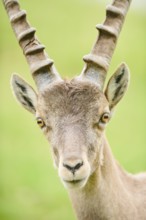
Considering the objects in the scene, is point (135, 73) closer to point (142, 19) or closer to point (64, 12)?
point (142, 19)

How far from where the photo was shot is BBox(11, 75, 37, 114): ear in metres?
10.3

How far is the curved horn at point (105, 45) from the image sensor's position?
10.1m

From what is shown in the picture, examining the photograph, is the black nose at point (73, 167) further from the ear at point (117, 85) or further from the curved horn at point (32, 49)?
the curved horn at point (32, 49)

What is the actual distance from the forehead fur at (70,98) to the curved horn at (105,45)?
0.68ft

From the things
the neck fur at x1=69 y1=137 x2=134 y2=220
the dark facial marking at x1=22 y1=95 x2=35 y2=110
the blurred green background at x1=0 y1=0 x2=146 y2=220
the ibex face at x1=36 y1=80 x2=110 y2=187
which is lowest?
the neck fur at x1=69 y1=137 x2=134 y2=220

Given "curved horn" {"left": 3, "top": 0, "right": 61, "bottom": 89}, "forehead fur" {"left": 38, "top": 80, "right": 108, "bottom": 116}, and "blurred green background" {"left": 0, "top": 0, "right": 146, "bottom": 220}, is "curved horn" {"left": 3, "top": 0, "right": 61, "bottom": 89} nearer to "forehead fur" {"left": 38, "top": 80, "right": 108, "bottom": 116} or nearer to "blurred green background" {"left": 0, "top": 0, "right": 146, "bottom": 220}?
"forehead fur" {"left": 38, "top": 80, "right": 108, "bottom": 116}

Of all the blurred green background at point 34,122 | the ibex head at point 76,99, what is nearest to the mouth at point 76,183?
the ibex head at point 76,99

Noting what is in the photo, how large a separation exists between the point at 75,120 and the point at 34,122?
1301cm

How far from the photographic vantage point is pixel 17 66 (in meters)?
24.2

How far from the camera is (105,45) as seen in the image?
10297mm

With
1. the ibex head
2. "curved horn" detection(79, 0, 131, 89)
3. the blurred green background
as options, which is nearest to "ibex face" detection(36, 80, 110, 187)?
the ibex head

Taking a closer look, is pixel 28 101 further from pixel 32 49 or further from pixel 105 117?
pixel 105 117

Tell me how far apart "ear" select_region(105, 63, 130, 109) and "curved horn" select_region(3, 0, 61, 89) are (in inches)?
26.8

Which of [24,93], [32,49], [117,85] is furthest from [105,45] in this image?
[24,93]
